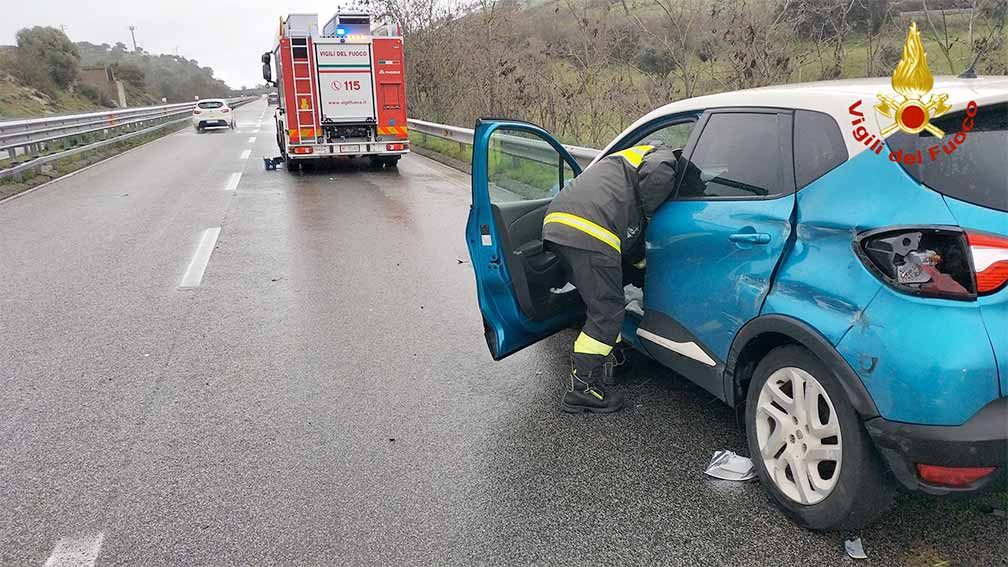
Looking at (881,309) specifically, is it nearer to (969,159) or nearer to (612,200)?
(969,159)

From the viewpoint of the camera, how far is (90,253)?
8.03 metres

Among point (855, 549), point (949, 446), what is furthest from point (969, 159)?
point (855, 549)

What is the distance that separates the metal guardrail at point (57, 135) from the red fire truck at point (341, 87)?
5.02 m

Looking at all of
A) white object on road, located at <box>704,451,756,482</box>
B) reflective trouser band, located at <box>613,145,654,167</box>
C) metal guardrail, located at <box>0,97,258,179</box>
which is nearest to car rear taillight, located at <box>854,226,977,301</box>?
white object on road, located at <box>704,451,756,482</box>

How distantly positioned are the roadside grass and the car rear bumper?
13598mm

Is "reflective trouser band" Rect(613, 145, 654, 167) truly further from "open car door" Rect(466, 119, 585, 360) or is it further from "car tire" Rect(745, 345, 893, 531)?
"car tire" Rect(745, 345, 893, 531)

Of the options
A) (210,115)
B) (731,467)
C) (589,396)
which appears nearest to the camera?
(731,467)

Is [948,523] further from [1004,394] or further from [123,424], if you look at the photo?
[123,424]

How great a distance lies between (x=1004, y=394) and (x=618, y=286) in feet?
5.86

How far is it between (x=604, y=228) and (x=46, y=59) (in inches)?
2687

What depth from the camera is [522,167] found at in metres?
4.83

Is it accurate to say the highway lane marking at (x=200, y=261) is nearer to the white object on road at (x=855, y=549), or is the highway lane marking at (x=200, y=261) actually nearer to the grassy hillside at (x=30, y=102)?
the white object on road at (x=855, y=549)

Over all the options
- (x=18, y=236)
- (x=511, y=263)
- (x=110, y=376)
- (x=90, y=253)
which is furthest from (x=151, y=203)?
(x=511, y=263)

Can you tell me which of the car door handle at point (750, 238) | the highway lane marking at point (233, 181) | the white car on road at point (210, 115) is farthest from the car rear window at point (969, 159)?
the white car on road at point (210, 115)
